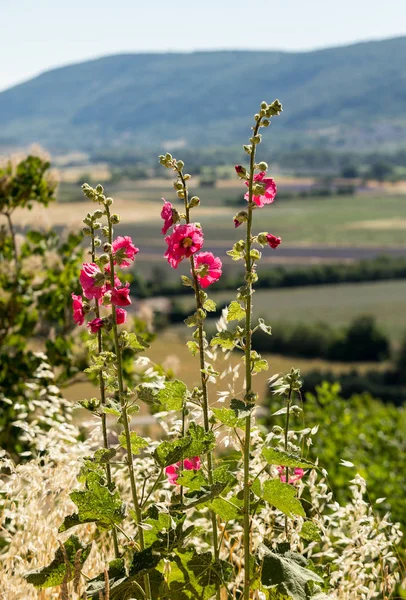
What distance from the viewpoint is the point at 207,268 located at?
2084mm

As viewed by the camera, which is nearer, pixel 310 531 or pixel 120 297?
pixel 120 297

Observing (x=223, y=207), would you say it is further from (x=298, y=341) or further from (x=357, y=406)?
(x=357, y=406)

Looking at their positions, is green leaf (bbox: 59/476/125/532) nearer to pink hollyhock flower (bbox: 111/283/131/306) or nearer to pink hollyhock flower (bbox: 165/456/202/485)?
pink hollyhock flower (bbox: 165/456/202/485)

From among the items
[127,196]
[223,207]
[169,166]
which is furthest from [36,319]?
[127,196]

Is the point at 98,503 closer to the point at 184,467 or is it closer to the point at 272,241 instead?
the point at 184,467

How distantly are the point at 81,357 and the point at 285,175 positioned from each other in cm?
17062

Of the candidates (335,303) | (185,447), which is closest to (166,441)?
(185,447)

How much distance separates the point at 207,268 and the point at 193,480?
570 millimetres

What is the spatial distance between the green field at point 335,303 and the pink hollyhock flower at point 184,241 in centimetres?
5060

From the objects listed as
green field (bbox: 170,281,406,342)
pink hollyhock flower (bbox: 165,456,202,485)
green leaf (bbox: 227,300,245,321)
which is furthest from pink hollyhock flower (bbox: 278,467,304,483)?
green field (bbox: 170,281,406,342)

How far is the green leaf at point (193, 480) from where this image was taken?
2.01 meters

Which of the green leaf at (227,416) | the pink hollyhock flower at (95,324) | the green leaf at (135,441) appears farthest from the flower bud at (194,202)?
the green leaf at (135,441)

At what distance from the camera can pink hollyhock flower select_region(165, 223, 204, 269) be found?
79.0 inches

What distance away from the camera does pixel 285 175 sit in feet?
567
